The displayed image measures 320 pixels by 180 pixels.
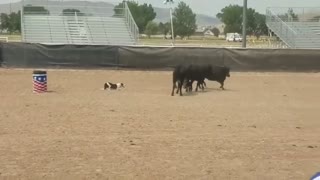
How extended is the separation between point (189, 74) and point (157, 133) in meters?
8.16

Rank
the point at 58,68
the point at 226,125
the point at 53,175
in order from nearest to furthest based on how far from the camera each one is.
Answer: the point at 53,175
the point at 226,125
the point at 58,68

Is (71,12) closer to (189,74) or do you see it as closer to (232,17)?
(189,74)

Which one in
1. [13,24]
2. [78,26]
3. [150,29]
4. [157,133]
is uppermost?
[13,24]

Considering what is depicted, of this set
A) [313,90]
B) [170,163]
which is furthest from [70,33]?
[170,163]

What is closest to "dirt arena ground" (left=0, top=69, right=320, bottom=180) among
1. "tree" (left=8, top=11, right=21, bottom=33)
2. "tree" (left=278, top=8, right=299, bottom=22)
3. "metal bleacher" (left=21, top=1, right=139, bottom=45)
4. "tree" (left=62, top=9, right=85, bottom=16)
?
"metal bleacher" (left=21, top=1, right=139, bottom=45)

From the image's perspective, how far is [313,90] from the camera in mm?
19344

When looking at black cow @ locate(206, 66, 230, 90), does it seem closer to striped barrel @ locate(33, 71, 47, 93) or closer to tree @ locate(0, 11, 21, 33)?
striped barrel @ locate(33, 71, 47, 93)

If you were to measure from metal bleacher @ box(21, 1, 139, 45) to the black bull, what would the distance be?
19880 mm

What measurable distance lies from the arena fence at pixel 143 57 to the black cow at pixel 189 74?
773 centimetres

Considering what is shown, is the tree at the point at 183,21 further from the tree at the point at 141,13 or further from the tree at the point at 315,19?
the tree at the point at 315,19

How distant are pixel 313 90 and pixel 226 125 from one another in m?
9.05

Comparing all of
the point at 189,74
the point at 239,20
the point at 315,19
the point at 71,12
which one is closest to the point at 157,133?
the point at 189,74

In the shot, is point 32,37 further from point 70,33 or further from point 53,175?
point 53,175

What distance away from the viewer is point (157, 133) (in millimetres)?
10078
